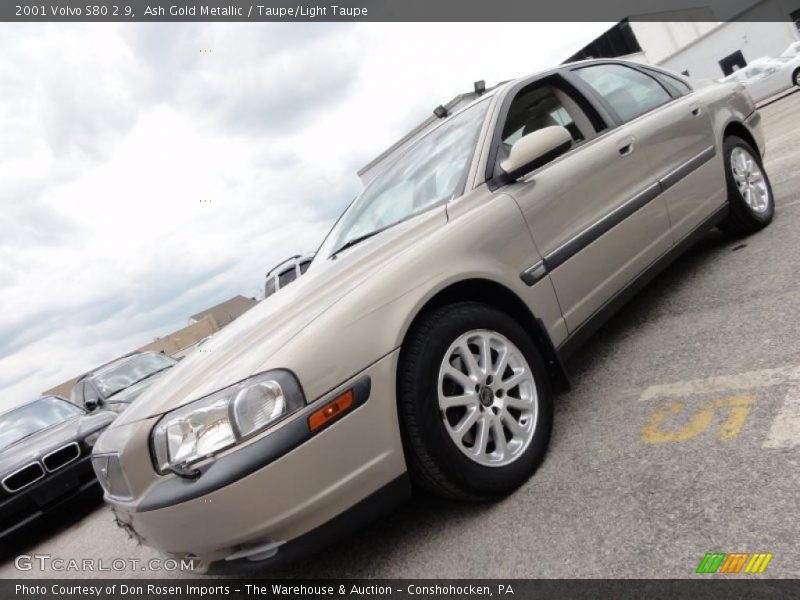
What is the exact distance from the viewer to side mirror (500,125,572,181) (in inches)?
101

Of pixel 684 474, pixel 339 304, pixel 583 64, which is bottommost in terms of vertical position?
pixel 684 474

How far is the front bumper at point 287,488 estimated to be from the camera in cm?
178

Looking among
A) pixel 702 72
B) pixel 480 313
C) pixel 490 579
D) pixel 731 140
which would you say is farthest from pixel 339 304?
pixel 702 72

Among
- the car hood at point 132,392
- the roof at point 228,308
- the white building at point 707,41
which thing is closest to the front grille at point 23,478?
the car hood at point 132,392

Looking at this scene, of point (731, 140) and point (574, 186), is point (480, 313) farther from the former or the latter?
point (731, 140)

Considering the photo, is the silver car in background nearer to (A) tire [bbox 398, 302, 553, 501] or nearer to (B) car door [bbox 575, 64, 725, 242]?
(B) car door [bbox 575, 64, 725, 242]

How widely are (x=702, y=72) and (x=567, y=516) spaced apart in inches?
1455

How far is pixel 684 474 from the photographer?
1875mm

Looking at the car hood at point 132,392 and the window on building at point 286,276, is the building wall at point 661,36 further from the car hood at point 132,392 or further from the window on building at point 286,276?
the car hood at point 132,392

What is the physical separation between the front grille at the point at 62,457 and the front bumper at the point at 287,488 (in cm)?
363

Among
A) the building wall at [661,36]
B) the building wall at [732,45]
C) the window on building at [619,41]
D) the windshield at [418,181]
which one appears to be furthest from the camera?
the building wall at [661,36]

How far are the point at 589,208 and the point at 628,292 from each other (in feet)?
1.69

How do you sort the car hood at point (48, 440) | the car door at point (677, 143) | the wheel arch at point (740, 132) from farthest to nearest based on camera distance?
1. the car hood at point (48, 440)
2. the wheel arch at point (740, 132)
3. the car door at point (677, 143)

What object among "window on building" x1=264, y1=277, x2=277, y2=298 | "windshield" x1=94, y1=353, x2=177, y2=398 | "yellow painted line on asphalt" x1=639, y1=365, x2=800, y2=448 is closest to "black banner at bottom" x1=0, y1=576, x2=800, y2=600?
"yellow painted line on asphalt" x1=639, y1=365, x2=800, y2=448
